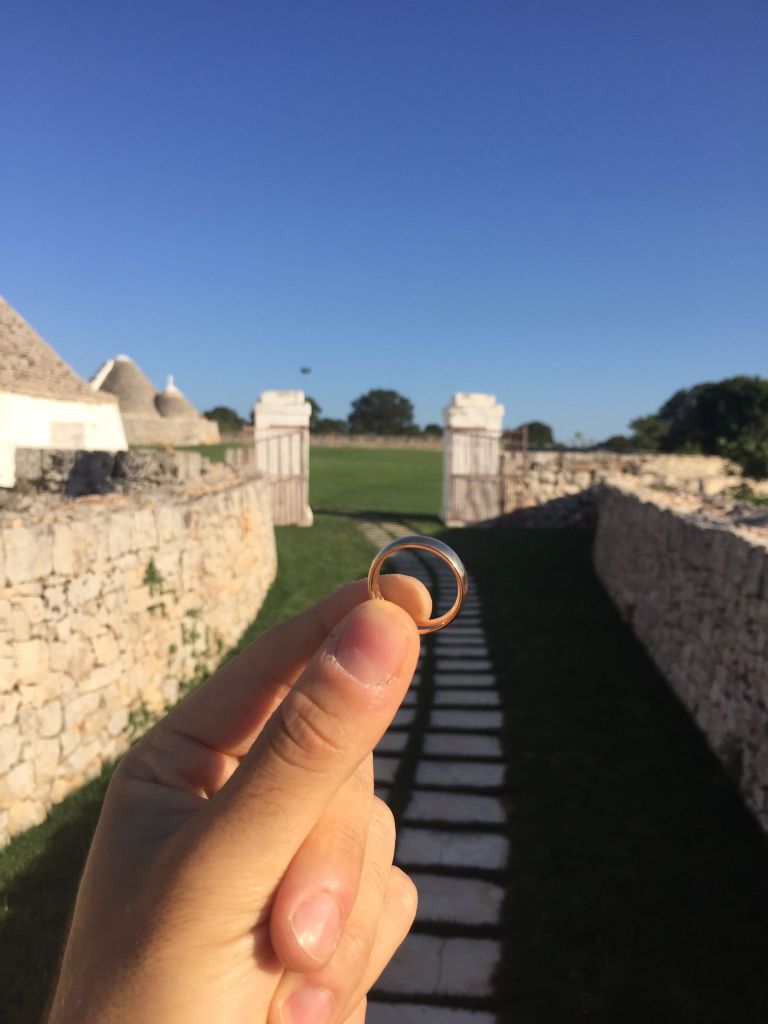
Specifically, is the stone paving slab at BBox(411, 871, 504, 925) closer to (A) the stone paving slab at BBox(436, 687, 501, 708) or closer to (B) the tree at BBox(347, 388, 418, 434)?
(A) the stone paving slab at BBox(436, 687, 501, 708)

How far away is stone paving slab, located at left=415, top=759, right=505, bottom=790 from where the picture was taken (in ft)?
15.7

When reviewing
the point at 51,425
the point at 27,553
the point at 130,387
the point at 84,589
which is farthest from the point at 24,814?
the point at 130,387

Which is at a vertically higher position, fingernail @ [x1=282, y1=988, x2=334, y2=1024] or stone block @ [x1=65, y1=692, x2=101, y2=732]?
fingernail @ [x1=282, y1=988, x2=334, y2=1024]

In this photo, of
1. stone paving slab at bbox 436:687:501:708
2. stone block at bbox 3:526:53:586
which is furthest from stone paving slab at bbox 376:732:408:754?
stone block at bbox 3:526:53:586

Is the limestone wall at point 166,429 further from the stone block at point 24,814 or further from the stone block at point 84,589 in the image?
the stone block at point 24,814

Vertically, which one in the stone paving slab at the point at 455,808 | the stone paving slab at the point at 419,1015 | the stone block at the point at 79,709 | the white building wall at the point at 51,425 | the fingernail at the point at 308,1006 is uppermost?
the white building wall at the point at 51,425

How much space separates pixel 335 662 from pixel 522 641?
22.4 ft

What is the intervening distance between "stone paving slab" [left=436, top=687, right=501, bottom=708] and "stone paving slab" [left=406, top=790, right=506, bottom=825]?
1.44 m

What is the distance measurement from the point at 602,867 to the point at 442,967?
3.75 feet

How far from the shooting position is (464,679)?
6.62 m

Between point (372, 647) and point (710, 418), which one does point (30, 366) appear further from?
point (710, 418)

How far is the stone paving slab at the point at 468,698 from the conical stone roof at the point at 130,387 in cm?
3481

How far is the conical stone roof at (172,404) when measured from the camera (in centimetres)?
3931

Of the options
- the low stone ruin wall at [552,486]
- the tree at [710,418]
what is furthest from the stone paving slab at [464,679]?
the tree at [710,418]
